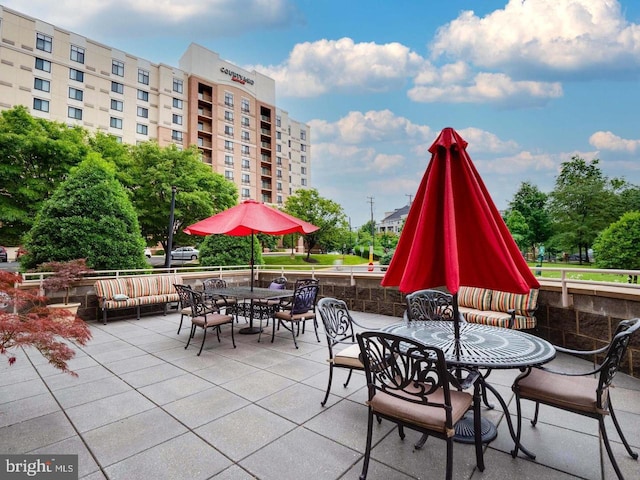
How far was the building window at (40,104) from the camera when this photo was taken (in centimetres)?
2344

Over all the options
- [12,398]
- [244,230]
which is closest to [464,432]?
[12,398]

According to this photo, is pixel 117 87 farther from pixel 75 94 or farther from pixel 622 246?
pixel 622 246

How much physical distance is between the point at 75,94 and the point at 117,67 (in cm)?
459

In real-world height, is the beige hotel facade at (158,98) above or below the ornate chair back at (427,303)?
above

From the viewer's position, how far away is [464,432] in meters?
A: 2.25

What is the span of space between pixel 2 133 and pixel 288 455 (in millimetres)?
15272

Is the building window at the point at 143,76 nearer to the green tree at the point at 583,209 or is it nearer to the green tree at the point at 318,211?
the green tree at the point at 318,211

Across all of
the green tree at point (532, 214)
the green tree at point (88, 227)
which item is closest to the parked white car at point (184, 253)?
the green tree at point (88, 227)

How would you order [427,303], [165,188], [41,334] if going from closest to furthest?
[41,334], [427,303], [165,188]

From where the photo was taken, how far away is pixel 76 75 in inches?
1003

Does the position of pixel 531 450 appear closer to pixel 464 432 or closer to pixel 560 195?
pixel 464 432

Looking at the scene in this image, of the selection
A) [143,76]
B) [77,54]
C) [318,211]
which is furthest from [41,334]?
[143,76]

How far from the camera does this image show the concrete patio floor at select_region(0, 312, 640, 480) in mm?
1903

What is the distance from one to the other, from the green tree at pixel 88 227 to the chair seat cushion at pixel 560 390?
27.4 feet
